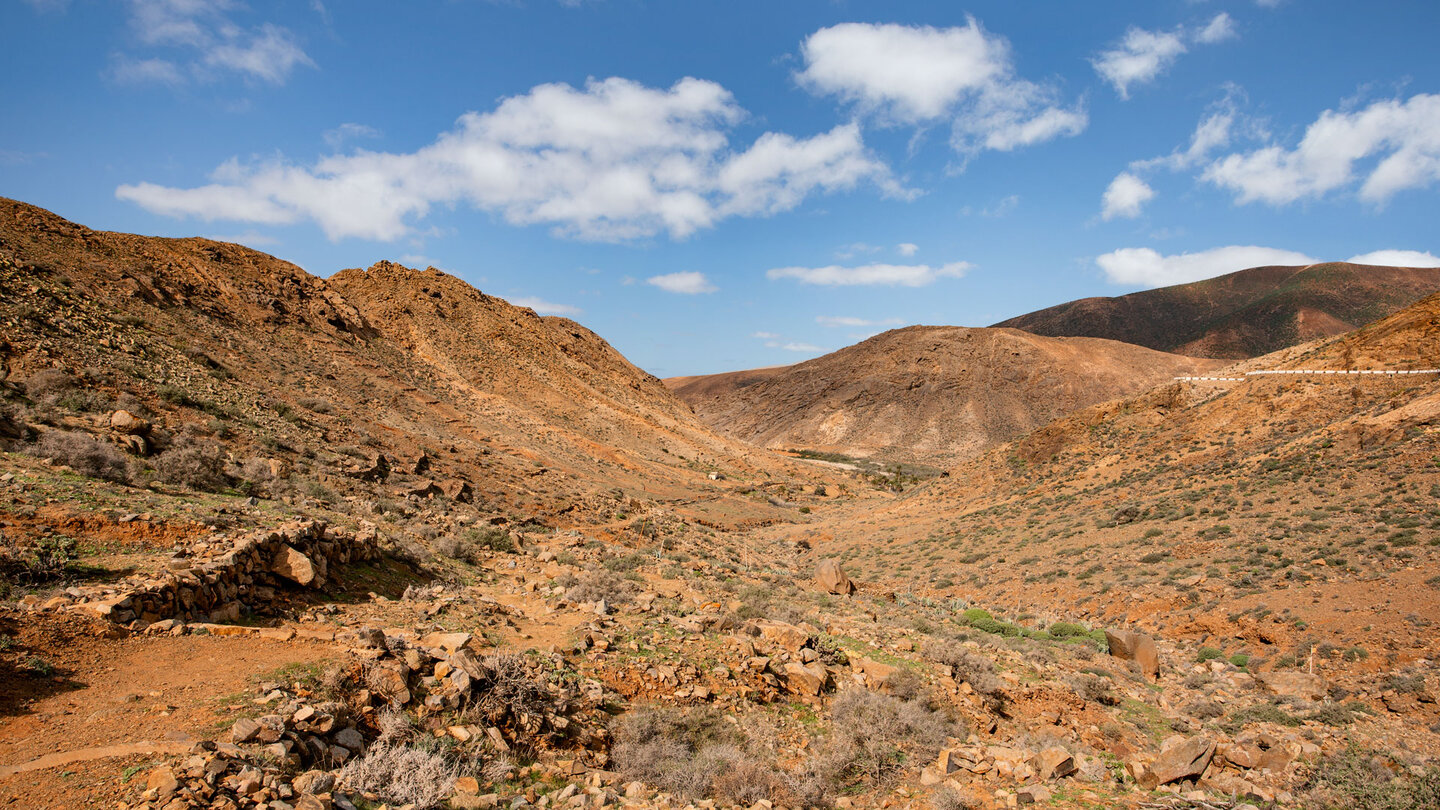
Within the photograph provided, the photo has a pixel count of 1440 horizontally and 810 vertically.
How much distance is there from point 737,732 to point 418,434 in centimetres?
2243

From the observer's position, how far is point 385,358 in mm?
35000

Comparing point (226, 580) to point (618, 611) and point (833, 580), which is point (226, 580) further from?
point (833, 580)

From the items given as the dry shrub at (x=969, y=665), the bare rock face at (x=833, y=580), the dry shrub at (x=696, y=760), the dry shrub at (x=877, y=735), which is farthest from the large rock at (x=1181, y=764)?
the bare rock face at (x=833, y=580)

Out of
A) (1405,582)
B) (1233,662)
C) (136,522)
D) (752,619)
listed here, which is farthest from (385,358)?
(1405,582)

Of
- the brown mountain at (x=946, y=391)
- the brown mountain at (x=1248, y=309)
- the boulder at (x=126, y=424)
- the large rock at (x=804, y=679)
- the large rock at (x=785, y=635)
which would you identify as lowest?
the large rock at (x=804, y=679)

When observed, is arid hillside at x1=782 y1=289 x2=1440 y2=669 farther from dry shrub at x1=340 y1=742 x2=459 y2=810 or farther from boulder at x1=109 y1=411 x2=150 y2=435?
boulder at x1=109 y1=411 x2=150 y2=435

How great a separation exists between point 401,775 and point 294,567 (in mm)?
4382

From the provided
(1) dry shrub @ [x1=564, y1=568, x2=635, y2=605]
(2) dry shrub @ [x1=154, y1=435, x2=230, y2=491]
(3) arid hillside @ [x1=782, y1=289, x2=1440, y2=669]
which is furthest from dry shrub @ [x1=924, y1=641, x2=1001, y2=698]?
(2) dry shrub @ [x1=154, y1=435, x2=230, y2=491]

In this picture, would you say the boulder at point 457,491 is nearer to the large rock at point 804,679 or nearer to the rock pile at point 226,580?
the rock pile at point 226,580

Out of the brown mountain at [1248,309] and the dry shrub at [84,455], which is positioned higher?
the brown mountain at [1248,309]

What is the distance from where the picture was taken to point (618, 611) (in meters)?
9.62

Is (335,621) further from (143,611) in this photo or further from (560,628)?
(560,628)

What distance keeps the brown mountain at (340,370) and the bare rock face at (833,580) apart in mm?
9187

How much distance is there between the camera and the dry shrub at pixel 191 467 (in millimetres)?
10695
